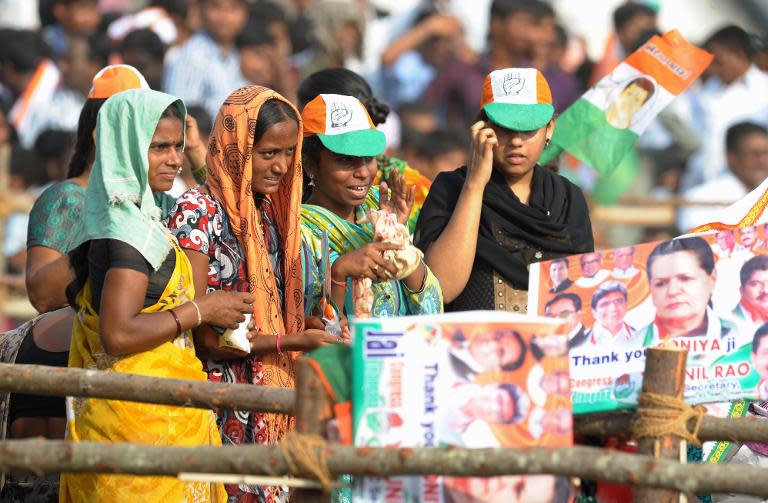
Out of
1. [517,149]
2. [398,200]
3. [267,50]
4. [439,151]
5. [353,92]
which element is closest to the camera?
[398,200]

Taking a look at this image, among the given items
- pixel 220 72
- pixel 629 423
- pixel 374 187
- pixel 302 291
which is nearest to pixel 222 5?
pixel 220 72

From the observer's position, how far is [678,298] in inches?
142

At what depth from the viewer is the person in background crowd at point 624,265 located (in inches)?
142

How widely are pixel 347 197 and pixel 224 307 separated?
770 millimetres

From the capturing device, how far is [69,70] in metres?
10.7

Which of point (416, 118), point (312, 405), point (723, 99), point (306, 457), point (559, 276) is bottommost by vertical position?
point (306, 457)

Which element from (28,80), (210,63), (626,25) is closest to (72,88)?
(28,80)

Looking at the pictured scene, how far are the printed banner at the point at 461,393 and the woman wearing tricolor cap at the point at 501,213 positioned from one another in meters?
1.34

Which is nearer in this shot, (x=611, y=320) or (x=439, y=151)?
(x=611, y=320)

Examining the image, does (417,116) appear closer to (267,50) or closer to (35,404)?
(267,50)

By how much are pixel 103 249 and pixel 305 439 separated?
3.25 feet

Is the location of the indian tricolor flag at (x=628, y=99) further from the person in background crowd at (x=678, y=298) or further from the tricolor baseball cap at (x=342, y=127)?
the person in background crowd at (x=678, y=298)

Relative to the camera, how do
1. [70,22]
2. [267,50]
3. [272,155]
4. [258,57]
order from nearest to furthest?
[272,155], [258,57], [267,50], [70,22]

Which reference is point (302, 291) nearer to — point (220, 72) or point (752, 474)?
point (752, 474)
